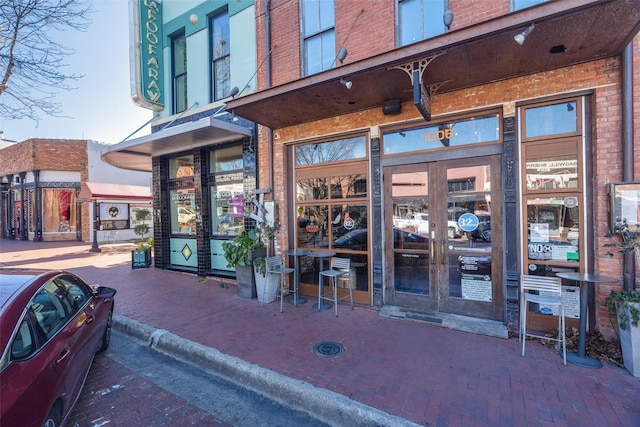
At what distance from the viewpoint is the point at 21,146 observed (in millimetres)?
18562

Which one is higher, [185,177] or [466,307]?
[185,177]

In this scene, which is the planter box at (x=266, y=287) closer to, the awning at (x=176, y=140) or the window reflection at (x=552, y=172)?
the awning at (x=176, y=140)

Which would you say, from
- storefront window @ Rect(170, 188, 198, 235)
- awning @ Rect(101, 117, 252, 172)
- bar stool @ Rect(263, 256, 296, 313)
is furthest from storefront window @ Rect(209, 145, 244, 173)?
bar stool @ Rect(263, 256, 296, 313)

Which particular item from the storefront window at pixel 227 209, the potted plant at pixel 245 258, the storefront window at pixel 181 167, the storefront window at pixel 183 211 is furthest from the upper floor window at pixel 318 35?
the storefront window at pixel 183 211

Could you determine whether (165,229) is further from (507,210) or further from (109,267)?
(507,210)

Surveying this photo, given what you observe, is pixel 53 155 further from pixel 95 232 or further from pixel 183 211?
pixel 183 211

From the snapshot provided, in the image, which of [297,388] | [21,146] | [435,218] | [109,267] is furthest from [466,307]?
[21,146]

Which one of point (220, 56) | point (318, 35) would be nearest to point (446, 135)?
point (318, 35)

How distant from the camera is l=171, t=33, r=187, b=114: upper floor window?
9000mm

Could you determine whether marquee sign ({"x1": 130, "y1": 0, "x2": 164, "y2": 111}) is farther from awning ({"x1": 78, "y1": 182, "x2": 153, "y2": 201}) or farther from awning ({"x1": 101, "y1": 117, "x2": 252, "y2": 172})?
awning ({"x1": 78, "y1": 182, "x2": 153, "y2": 201})

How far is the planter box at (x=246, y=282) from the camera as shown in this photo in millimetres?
6477

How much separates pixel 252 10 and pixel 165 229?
656 cm

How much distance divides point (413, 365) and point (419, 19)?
5486 mm

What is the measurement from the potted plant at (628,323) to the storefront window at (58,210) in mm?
23905
